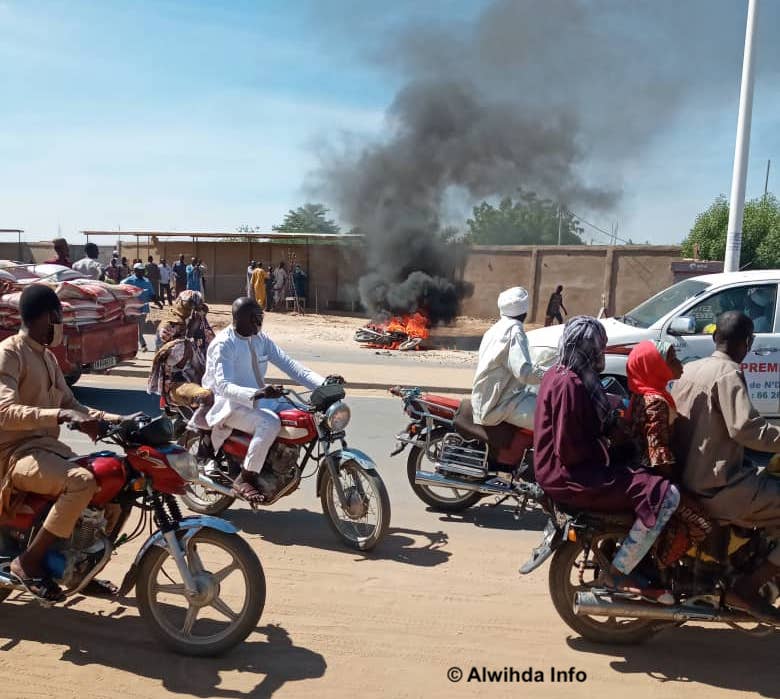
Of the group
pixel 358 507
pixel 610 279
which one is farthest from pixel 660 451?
pixel 610 279

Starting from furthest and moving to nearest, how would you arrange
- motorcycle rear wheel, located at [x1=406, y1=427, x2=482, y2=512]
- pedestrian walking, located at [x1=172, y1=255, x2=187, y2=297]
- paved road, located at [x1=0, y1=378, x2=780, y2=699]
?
pedestrian walking, located at [x1=172, y1=255, x2=187, y2=297] < motorcycle rear wheel, located at [x1=406, y1=427, x2=482, y2=512] < paved road, located at [x1=0, y1=378, x2=780, y2=699]

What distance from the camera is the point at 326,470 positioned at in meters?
4.92

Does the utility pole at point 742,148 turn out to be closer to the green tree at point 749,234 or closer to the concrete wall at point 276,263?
the green tree at point 749,234

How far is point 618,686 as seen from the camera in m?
3.27

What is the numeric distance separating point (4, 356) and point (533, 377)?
3.20 meters

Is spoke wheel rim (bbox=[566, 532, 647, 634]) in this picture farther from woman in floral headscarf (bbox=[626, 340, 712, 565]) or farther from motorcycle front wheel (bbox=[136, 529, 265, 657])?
motorcycle front wheel (bbox=[136, 529, 265, 657])

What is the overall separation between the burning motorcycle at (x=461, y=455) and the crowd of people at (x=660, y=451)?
5.01 feet

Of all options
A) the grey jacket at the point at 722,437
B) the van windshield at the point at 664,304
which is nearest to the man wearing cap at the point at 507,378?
the grey jacket at the point at 722,437

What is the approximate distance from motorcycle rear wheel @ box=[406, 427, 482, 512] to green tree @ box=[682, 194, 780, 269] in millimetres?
19308

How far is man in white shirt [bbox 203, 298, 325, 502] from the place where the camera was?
4871 millimetres

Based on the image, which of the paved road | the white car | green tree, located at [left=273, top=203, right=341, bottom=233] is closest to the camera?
the paved road

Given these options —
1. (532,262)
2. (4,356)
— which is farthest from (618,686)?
(532,262)

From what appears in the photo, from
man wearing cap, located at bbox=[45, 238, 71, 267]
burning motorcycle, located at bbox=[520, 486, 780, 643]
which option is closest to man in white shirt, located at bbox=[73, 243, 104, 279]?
man wearing cap, located at bbox=[45, 238, 71, 267]

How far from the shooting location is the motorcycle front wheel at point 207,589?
11.0 feet
